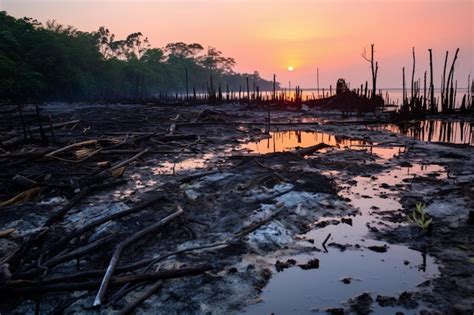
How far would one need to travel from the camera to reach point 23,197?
7.35 meters

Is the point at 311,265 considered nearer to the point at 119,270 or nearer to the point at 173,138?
the point at 119,270

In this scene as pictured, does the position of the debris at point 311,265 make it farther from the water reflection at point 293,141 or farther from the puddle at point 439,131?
the puddle at point 439,131

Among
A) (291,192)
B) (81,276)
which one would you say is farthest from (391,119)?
(81,276)

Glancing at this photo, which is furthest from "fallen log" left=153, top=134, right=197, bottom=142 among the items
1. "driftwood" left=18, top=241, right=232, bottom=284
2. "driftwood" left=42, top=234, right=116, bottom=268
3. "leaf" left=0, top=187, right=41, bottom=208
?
"driftwood" left=18, top=241, right=232, bottom=284

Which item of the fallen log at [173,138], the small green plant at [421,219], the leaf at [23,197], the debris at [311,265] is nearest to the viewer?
the debris at [311,265]

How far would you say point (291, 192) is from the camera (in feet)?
25.6

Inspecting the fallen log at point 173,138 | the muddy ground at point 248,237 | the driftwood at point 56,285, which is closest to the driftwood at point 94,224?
the muddy ground at point 248,237

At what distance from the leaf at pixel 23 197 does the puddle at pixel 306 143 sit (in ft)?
26.3

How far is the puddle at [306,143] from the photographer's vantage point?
1366 centimetres

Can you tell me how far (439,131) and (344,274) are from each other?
1897cm

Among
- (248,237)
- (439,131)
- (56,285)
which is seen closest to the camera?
(56,285)

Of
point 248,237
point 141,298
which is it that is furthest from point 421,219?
point 141,298

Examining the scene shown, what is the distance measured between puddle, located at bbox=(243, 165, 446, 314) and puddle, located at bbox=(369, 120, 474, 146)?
1315 centimetres

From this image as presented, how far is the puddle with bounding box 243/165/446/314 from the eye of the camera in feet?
13.6
